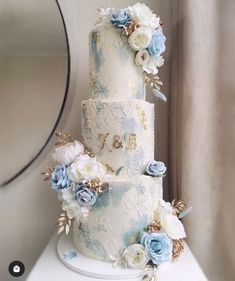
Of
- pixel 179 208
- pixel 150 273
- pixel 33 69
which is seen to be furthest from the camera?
pixel 33 69

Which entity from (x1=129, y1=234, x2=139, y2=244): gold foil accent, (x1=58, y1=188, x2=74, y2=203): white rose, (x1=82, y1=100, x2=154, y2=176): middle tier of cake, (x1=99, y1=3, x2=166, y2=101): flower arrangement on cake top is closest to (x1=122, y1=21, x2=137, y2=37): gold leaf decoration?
(x1=99, y1=3, x2=166, y2=101): flower arrangement on cake top

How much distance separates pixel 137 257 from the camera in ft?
2.44

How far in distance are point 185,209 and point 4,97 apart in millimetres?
820

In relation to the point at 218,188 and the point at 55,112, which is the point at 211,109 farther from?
the point at 55,112

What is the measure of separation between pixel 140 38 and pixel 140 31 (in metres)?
0.02

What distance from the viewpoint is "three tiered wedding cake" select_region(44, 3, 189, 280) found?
2.49ft

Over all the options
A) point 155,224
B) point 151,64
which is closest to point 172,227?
point 155,224

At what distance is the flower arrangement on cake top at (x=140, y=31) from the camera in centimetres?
78

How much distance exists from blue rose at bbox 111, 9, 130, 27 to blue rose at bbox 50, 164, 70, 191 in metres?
0.42

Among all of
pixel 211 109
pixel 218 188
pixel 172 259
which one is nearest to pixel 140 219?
pixel 172 259

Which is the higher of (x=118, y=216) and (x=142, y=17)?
(x=142, y=17)

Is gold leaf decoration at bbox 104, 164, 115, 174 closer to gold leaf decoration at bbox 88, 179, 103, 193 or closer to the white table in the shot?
gold leaf decoration at bbox 88, 179, 103, 193

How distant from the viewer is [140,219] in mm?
790

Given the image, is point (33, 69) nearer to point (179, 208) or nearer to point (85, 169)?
point (85, 169)
